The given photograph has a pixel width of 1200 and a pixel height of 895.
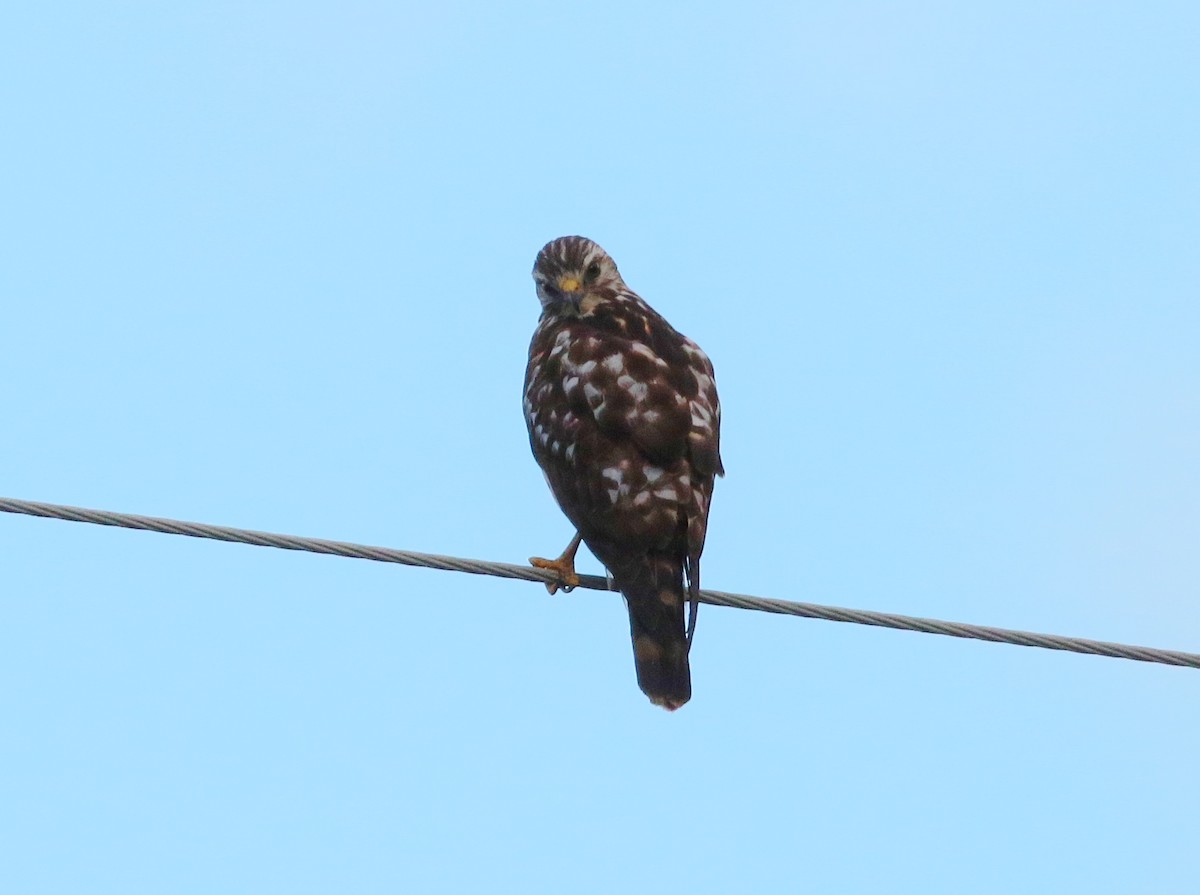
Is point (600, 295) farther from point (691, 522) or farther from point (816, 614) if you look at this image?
point (816, 614)

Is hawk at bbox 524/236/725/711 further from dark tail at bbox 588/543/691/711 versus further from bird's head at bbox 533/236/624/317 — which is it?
bird's head at bbox 533/236/624/317

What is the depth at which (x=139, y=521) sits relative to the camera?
5883 millimetres

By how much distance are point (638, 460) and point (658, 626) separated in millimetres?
722

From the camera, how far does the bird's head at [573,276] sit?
30.8 ft

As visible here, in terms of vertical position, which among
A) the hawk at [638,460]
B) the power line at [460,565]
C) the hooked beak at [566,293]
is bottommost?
the power line at [460,565]

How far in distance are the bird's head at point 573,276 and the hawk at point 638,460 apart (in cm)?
57

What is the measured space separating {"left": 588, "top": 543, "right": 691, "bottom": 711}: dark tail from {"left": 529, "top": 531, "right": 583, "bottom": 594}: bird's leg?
1.13 ft

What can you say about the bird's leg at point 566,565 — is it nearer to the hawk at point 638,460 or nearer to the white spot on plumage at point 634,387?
the hawk at point 638,460

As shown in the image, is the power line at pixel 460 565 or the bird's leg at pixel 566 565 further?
the bird's leg at pixel 566 565

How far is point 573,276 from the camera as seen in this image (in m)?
9.63

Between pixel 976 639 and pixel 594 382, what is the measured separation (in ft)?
8.42

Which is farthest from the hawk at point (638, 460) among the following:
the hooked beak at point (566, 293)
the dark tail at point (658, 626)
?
the hooked beak at point (566, 293)

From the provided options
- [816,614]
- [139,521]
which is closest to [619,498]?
[816,614]

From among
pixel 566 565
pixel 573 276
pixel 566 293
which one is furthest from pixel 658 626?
pixel 573 276
